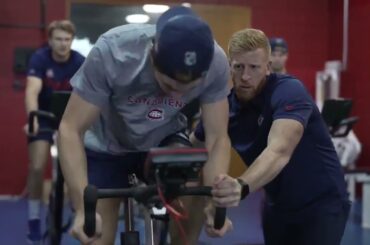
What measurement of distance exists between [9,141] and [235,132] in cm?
421

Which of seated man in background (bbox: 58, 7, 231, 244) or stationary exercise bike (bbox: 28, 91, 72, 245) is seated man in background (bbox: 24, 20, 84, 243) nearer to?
stationary exercise bike (bbox: 28, 91, 72, 245)

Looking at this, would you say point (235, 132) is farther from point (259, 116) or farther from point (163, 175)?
point (163, 175)

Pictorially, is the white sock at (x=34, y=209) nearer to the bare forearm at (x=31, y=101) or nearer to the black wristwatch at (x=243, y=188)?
the bare forearm at (x=31, y=101)

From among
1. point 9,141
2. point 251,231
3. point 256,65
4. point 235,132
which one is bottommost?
point 251,231

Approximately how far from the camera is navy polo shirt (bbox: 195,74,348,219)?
2332 millimetres

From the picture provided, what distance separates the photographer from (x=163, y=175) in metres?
1.47

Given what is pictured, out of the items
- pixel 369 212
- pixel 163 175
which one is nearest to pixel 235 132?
pixel 163 175

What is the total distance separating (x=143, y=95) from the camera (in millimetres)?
1931

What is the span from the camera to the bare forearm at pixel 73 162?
1762 mm

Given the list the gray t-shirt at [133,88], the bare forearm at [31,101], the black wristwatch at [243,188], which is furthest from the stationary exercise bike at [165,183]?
the bare forearm at [31,101]

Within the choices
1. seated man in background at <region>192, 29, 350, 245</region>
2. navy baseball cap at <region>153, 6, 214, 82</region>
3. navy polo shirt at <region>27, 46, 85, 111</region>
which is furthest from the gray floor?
navy baseball cap at <region>153, 6, 214, 82</region>

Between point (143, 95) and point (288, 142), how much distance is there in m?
0.53

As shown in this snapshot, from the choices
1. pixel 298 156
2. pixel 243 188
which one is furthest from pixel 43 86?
pixel 243 188

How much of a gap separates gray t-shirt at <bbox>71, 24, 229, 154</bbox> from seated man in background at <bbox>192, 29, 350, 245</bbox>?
284mm
